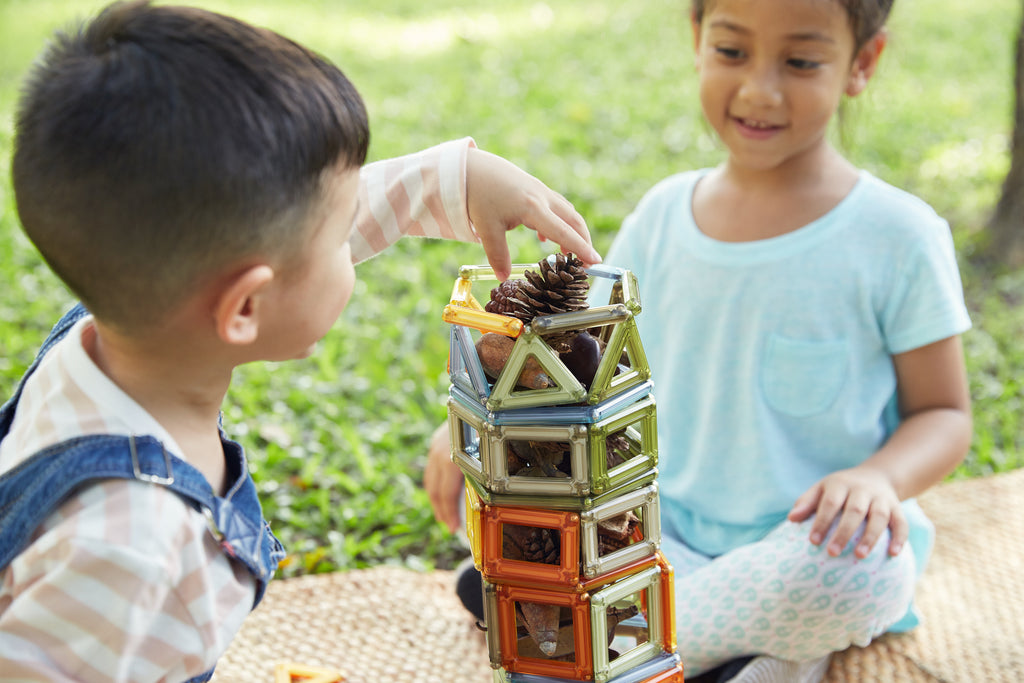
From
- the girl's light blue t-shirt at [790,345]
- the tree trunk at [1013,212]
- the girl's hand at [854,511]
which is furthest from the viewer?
the tree trunk at [1013,212]

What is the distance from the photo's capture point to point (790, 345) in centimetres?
186

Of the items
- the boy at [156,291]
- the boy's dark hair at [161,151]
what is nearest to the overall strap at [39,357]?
the boy at [156,291]

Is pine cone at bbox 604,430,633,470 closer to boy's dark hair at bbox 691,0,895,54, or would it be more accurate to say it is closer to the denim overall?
the denim overall

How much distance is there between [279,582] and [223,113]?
51.6 inches

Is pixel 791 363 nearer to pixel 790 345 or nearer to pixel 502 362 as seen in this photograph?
pixel 790 345

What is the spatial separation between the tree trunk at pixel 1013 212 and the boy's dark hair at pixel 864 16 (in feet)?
5.99

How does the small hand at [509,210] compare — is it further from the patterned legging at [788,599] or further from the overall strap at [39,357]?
the patterned legging at [788,599]

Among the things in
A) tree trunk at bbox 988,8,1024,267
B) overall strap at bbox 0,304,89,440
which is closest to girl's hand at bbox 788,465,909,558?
overall strap at bbox 0,304,89,440

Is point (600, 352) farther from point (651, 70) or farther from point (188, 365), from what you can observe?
point (651, 70)

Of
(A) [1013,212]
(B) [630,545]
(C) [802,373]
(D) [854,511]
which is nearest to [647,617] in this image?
(B) [630,545]

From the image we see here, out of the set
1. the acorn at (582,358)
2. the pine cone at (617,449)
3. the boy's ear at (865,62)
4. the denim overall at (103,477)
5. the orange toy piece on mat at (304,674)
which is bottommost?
the orange toy piece on mat at (304,674)

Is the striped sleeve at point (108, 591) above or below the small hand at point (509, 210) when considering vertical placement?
below

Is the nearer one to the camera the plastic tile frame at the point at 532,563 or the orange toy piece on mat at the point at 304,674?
the plastic tile frame at the point at 532,563

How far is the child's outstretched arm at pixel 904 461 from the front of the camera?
63.1 inches
